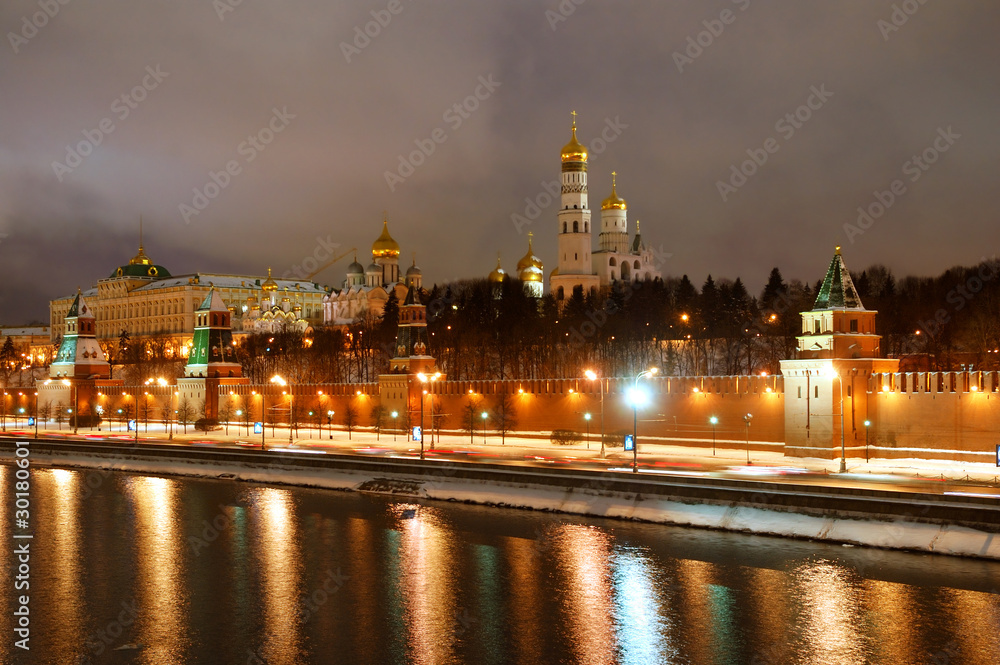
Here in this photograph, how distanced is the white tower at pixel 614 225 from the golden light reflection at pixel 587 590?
75.1 meters

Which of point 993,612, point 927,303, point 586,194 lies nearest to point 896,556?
point 993,612

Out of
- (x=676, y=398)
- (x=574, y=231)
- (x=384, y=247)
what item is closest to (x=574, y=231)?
(x=574, y=231)

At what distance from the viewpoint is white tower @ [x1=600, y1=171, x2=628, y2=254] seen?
9925 centimetres

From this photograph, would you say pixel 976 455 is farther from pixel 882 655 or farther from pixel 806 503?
pixel 882 655

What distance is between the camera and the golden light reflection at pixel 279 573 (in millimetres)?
15703

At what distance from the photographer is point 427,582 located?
20.0 meters

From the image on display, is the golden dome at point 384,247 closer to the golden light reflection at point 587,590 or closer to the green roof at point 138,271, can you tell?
the green roof at point 138,271

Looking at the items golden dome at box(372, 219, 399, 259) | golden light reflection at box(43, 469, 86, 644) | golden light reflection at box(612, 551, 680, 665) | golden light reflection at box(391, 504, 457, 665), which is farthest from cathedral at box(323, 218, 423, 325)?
golden light reflection at box(612, 551, 680, 665)

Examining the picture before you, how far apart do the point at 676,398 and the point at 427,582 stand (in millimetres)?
21639

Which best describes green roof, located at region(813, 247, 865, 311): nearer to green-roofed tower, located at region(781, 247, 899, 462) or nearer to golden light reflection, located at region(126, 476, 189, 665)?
green-roofed tower, located at region(781, 247, 899, 462)

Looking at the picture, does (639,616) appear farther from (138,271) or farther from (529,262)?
(138,271)

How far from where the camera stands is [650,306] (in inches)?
2613

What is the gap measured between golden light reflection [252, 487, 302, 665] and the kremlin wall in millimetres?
11915

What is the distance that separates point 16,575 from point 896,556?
60.2ft
